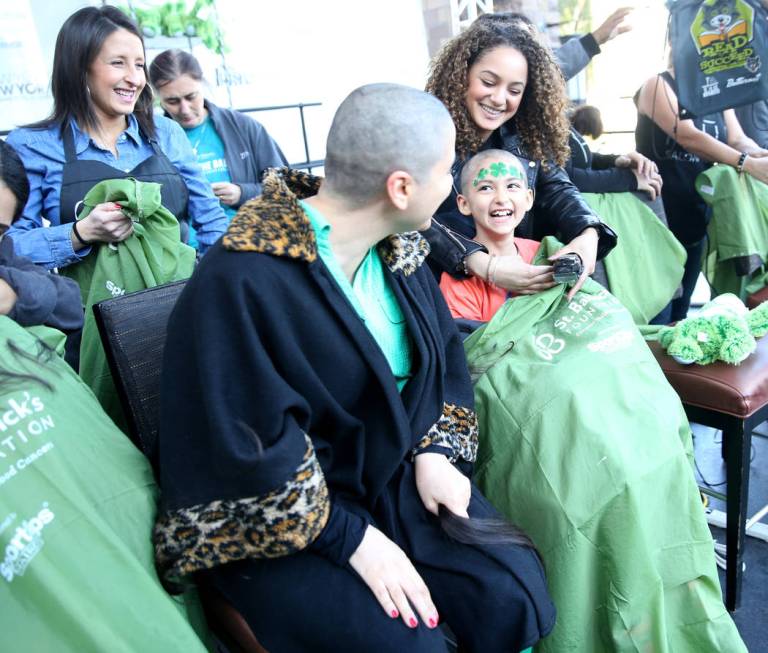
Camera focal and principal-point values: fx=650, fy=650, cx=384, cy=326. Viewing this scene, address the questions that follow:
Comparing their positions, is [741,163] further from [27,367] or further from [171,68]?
[27,367]

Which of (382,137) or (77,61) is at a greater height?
(77,61)

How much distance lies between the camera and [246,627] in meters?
1.16

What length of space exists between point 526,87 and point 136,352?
1450 millimetres

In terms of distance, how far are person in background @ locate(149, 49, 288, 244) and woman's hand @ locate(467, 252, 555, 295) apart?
46.7 inches

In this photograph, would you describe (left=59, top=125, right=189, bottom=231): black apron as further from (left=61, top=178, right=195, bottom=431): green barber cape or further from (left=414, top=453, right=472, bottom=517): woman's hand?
(left=414, top=453, right=472, bottom=517): woman's hand

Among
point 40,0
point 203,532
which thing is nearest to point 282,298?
point 203,532

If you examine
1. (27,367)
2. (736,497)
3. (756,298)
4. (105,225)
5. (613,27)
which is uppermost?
(613,27)

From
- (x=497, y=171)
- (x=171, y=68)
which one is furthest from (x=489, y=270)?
(x=171, y=68)

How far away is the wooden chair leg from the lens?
1776mm

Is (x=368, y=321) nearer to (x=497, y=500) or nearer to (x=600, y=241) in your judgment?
(x=497, y=500)

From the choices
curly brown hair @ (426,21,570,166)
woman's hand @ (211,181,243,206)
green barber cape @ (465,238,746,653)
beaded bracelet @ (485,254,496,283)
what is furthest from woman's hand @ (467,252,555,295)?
woman's hand @ (211,181,243,206)

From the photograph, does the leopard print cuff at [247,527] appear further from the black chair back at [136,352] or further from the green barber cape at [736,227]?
the green barber cape at [736,227]

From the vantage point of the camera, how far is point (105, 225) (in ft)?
5.34

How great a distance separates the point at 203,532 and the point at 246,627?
0.22 meters
